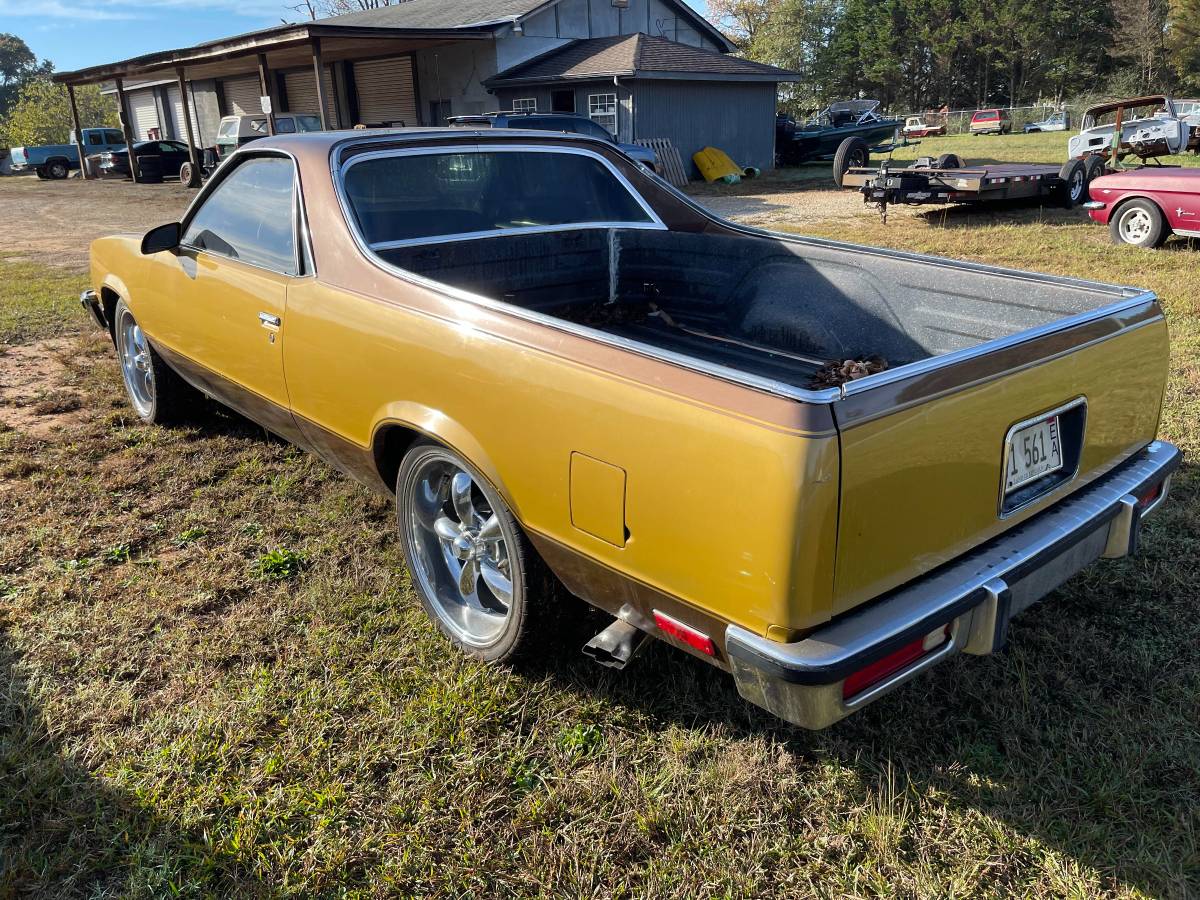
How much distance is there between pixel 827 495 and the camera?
1.82 meters

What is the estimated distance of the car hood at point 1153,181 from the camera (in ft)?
29.3

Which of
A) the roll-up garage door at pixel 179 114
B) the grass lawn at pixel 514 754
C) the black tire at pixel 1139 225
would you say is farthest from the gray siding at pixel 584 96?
the grass lawn at pixel 514 754

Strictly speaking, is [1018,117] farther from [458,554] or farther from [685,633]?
[685,633]

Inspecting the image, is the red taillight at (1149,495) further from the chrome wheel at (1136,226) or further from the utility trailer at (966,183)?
the utility trailer at (966,183)

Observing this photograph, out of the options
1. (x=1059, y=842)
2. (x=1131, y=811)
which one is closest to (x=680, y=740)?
(x=1059, y=842)

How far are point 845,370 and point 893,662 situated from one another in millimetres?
1505

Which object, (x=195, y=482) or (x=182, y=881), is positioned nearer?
(x=182, y=881)

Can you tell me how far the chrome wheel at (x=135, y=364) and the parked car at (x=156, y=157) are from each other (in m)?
24.9

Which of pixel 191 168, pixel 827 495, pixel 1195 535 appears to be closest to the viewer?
pixel 827 495

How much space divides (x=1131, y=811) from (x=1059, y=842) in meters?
0.24

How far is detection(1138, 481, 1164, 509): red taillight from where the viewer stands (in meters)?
2.69

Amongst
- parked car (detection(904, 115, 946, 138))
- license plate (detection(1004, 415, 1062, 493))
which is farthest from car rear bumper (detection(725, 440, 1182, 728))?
parked car (detection(904, 115, 946, 138))

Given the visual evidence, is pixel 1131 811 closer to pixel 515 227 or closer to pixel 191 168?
pixel 515 227

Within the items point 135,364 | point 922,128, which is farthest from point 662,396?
point 922,128
